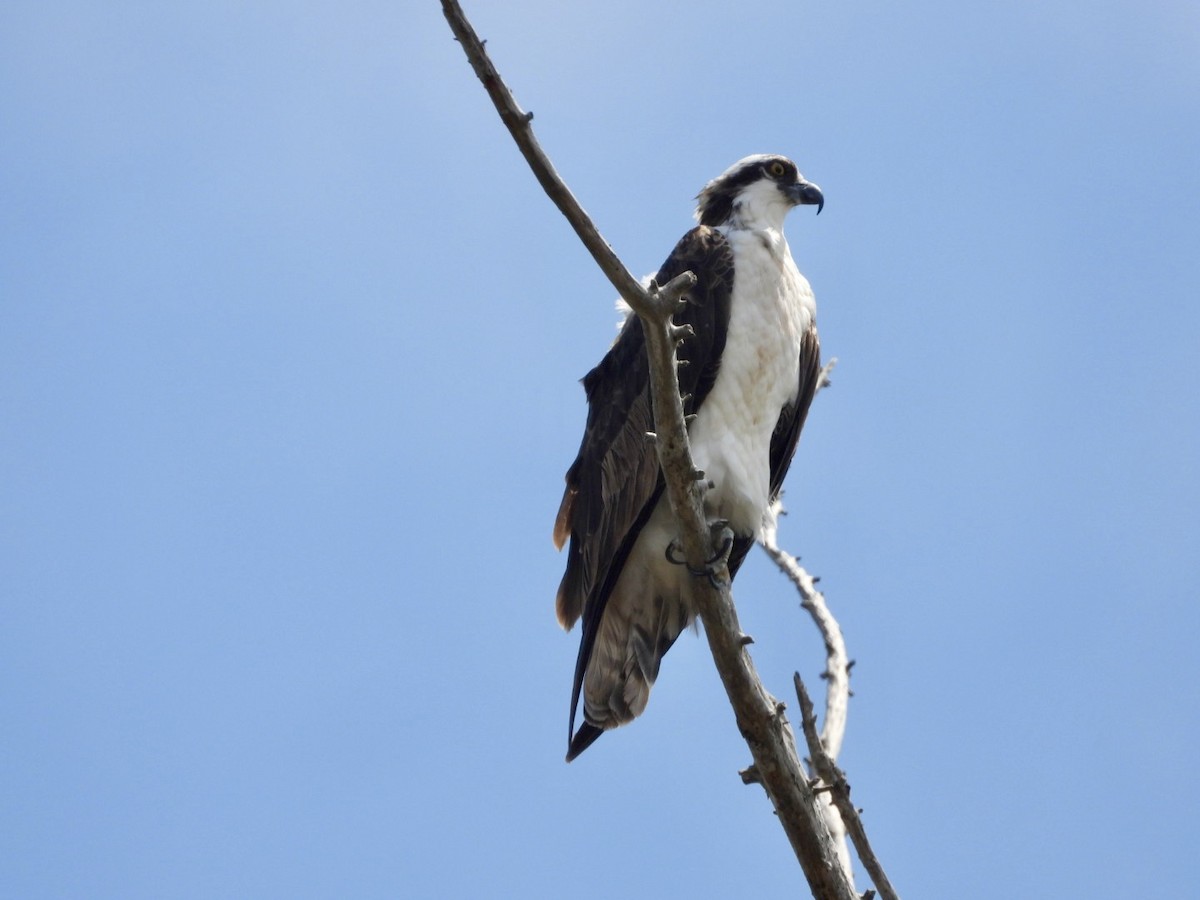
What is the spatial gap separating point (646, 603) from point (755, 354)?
113 centimetres

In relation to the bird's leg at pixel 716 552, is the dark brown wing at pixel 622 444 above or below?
above

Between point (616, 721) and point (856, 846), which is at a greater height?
point (616, 721)

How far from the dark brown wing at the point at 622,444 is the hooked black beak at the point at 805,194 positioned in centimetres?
70

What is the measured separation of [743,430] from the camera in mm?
5602

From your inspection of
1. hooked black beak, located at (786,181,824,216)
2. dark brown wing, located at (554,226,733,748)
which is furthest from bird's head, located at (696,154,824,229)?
dark brown wing, located at (554,226,733,748)

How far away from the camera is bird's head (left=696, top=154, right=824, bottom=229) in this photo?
20.7 ft

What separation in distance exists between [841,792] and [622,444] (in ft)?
6.53

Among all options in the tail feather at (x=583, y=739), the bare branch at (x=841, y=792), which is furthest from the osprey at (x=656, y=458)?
the bare branch at (x=841, y=792)

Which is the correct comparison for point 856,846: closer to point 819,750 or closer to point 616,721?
point 819,750

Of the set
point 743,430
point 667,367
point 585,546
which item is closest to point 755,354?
point 743,430

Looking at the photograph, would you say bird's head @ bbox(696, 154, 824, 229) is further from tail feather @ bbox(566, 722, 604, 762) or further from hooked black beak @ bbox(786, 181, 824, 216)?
tail feather @ bbox(566, 722, 604, 762)

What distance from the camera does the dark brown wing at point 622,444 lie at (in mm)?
5508

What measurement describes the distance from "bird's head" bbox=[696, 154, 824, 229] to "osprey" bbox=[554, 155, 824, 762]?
0.95 ft

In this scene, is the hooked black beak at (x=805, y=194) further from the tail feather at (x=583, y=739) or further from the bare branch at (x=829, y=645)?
the tail feather at (x=583, y=739)
